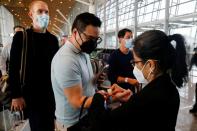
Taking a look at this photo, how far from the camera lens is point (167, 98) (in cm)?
117

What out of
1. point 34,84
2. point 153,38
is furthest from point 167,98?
point 34,84

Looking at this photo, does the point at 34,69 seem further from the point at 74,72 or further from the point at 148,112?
the point at 148,112

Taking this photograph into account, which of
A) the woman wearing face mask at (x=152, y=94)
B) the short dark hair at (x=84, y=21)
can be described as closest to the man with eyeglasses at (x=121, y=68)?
the short dark hair at (x=84, y=21)

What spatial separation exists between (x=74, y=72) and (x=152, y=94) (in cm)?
59

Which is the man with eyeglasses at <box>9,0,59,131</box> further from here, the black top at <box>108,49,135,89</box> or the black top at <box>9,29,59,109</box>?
the black top at <box>108,49,135,89</box>

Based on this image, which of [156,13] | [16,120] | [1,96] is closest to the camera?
[1,96]

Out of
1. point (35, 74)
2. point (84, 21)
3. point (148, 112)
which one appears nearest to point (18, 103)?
point (35, 74)

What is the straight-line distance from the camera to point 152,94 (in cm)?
116

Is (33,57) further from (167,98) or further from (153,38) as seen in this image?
(167,98)

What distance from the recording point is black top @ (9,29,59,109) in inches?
85.5

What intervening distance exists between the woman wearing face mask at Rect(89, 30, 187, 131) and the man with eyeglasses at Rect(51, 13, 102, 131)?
22cm

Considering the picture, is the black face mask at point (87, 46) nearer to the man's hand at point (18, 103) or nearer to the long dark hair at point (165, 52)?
the long dark hair at point (165, 52)

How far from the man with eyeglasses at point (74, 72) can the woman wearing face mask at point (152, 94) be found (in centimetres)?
22

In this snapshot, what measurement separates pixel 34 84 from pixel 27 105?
0.78 ft
